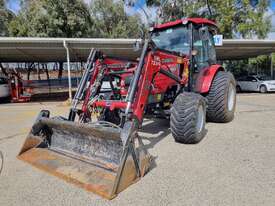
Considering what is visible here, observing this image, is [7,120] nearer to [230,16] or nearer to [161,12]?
[230,16]

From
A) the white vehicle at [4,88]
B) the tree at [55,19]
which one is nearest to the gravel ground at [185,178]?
the white vehicle at [4,88]

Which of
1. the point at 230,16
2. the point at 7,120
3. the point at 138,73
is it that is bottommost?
the point at 7,120

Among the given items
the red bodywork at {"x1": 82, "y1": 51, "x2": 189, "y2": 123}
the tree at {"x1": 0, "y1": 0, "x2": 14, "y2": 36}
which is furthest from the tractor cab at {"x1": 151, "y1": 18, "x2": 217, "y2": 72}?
the tree at {"x1": 0, "y1": 0, "x2": 14, "y2": 36}

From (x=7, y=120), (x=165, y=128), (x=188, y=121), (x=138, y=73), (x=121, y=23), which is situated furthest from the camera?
(x=121, y=23)

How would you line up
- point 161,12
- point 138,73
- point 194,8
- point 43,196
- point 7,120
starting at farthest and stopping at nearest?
point 161,12 → point 194,8 → point 7,120 → point 138,73 → point 43,196

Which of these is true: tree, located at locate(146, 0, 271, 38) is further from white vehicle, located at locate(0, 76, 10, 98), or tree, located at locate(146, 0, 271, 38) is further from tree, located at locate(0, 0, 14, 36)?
tree, located at locate(0, 0, 14, 36)

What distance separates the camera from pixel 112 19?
34.2m

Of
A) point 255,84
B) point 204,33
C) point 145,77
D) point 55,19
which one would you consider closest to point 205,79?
point 204,33

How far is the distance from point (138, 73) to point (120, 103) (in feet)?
2.32

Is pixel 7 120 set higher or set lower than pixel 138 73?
lower

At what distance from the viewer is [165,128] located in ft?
20.7

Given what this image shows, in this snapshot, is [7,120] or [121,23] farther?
[121,23]

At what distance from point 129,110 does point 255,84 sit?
632 inches

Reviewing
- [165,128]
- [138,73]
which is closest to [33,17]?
[165,128]
